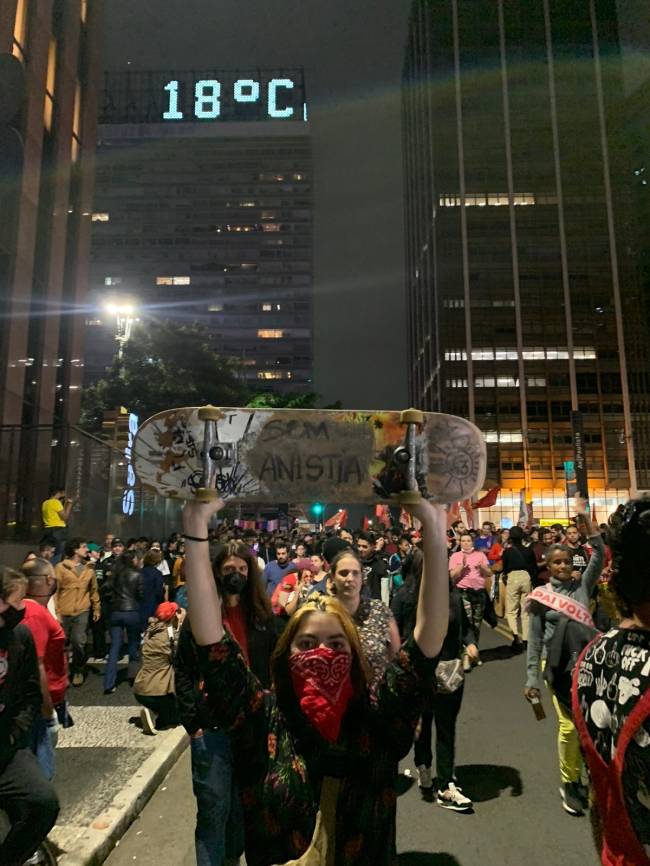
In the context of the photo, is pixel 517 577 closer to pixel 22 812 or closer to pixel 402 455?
pixel 22 812

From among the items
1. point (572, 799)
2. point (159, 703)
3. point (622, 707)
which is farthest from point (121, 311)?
point (622, 707)

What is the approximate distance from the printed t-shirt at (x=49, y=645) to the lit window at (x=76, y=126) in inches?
1013

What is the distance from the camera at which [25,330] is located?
20906mm

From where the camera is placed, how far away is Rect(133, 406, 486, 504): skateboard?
2.20m

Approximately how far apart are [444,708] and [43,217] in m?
23.5

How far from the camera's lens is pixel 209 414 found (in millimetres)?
2172

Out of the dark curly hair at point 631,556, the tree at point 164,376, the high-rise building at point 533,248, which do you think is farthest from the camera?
the high-rise building at point 533,248

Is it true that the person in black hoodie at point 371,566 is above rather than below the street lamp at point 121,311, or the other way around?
below

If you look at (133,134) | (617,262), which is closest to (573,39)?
(617,262)

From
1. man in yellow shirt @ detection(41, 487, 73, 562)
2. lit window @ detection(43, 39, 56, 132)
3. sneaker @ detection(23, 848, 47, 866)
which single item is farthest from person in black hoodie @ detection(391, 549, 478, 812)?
lit window @ detection(43, 39, 56, 132)

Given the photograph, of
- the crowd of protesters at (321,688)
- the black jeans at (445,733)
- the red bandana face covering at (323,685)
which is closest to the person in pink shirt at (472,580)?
the crowd of protesters at (321,688)

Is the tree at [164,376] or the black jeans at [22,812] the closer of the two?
the black jeans at [22,812]

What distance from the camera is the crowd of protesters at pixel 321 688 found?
2031 mm

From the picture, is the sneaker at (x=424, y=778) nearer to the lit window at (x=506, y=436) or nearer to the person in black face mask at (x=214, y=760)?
the person in black face mask at (x=214, y=760)
